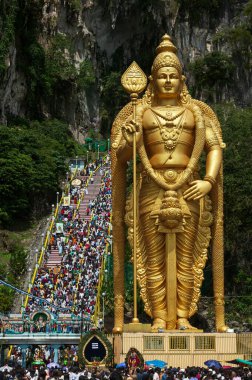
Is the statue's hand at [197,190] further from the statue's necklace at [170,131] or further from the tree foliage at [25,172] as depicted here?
the tree foliage at [25,172]

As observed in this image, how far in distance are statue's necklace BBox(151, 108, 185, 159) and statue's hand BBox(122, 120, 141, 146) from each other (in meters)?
0.55

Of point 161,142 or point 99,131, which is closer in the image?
point 161,142

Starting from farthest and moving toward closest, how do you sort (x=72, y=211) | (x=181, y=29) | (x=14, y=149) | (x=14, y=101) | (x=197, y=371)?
(x=181, y=29), (x=14, y=101), (x=14, y=149), (x=72, y=211), (x=197, y=371)

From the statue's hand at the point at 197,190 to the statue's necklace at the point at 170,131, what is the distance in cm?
71

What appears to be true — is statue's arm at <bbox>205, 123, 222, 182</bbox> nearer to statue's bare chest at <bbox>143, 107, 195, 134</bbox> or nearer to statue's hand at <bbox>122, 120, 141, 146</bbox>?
statue's bare chest at <bbox>143, 107, 195, 134</bbox>

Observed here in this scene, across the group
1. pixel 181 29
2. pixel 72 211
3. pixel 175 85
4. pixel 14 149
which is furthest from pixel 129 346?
pixel 181 29

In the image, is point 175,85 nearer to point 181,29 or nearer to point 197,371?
point 197,371

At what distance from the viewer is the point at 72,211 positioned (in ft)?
106

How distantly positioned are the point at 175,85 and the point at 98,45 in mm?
35888

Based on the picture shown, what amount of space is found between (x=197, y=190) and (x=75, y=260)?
1256cm

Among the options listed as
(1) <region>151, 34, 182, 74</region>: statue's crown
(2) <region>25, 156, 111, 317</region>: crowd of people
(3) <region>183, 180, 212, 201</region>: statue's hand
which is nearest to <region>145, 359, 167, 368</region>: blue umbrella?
(3) <region>183, 180, 212, 201</region>: statue's hand

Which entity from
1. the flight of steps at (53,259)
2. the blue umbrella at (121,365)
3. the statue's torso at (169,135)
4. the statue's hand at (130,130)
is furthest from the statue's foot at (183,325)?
the flight of steps at (53,259)

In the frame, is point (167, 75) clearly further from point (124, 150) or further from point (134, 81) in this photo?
point (124, 150)

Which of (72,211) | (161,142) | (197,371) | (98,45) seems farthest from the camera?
(98,45)
